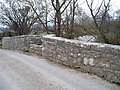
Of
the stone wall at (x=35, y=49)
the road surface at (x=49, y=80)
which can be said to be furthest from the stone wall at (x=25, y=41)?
the road surface at (x=49, y=80)

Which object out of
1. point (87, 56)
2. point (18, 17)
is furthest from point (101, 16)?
point (18, 17)

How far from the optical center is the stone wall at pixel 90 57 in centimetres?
572

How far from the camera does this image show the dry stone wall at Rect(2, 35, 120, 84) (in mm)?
5742

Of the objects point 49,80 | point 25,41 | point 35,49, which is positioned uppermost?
point 25,41

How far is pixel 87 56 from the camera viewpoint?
21.8 feet

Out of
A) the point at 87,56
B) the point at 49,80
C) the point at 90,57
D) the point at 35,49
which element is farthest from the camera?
the point at 35,49

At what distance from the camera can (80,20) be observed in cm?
1411

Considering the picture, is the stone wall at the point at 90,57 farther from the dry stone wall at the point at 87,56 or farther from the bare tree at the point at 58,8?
the bare tree at the point at 58,8

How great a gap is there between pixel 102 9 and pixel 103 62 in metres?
8.86

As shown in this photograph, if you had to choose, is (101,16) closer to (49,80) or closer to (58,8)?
(58,8)

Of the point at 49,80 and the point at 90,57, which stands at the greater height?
the point at 90,57

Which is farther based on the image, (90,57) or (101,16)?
(101,16)

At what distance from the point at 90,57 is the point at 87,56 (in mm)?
152

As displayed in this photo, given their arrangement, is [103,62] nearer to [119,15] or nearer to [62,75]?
[62,75]
